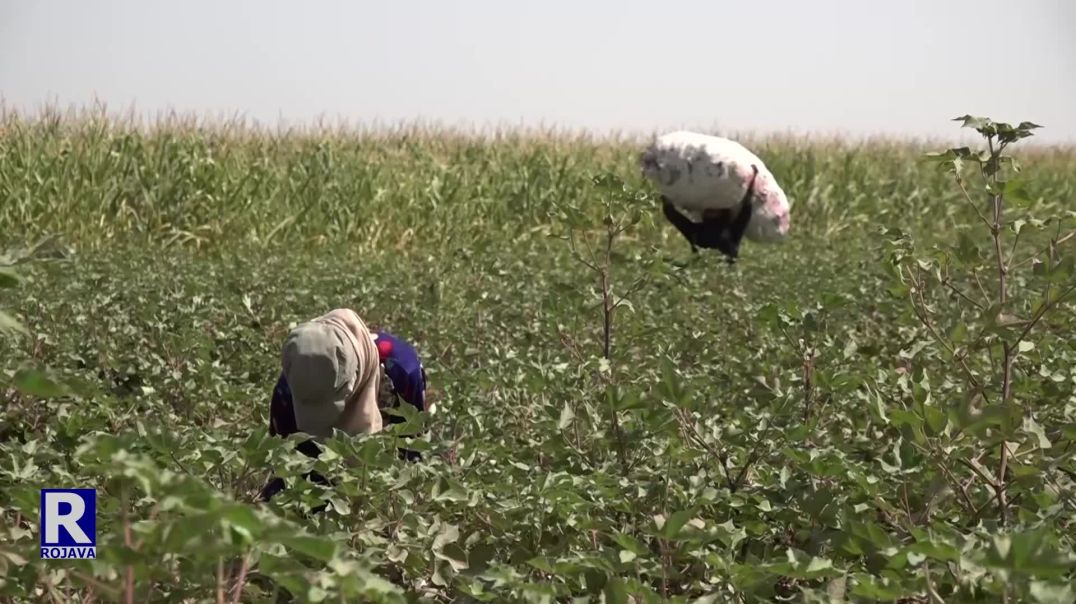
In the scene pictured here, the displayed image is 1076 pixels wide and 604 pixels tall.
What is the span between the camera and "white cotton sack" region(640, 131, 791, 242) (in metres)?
8.88

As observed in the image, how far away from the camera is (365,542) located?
2.35 metres

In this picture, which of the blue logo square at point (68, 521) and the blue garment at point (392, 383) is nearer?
the blue logo square at point (68, 521)

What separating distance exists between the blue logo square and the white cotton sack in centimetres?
707

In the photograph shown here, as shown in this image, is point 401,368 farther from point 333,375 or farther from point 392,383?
point 333,375

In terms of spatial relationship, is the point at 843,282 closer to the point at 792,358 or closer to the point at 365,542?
the point at 792,358

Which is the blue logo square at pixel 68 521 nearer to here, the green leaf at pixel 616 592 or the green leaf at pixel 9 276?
the green leaf at pixel 9 276

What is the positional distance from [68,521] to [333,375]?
39.5 inches

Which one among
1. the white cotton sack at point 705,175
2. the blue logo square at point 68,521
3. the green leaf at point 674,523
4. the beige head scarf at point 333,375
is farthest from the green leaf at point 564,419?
the white cotton sack at point 705,175

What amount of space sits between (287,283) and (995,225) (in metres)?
5.03

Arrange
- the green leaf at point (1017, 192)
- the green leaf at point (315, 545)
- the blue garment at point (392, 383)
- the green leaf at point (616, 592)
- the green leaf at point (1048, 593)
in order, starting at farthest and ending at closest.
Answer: the blue garment at point (392, 383)
the green leaf at point (1017, 192)
the green leaf at point (616, 592)
the green leaf at point (1048, 593)
the green leaf at point (315, 545)

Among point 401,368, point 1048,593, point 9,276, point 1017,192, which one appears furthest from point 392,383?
point 1048,593

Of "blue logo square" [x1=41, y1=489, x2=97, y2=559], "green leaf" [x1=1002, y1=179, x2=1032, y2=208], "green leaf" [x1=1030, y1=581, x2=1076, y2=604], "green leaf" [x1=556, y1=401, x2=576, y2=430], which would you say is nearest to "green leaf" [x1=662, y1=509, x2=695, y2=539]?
"green leaf" [x1=1030, y1=581, x2=1076, y2=604]

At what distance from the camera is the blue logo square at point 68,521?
210 cm

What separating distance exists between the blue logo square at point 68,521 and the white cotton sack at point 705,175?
23.2 feet
